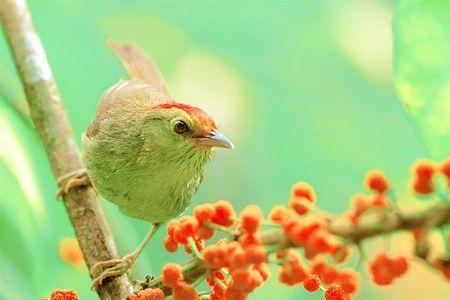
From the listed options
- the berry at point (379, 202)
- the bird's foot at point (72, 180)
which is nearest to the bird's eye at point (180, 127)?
the bird's foot at point (72, 180)

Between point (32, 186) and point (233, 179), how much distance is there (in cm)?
95

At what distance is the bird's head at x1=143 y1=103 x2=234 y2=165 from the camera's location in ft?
6.18

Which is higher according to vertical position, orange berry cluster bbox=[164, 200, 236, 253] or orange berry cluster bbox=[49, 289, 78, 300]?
orange berry cluster bbox=[164, 200, 236, 253]

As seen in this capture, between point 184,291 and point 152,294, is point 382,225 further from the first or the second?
point 152,294

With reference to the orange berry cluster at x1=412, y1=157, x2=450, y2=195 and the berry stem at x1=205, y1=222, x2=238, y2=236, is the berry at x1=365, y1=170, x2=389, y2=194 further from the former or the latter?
the berry stem at x1=205, y1=222, x2=238, y2=236

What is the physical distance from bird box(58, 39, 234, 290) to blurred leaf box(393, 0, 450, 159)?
0.75 metres

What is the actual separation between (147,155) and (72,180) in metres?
0.25

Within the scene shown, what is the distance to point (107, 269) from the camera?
1.63 m

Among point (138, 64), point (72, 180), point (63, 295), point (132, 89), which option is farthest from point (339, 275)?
point (138, 64)

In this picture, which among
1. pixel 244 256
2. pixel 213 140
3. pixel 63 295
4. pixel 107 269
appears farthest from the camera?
pixel 213 140

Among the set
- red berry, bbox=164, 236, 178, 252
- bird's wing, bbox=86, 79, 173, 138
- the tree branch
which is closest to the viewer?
the tree branch

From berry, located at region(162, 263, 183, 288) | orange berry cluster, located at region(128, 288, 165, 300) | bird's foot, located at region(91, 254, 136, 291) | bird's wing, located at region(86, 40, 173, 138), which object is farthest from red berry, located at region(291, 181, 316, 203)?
bird's wing, located at region(86, 40, 173, 138)

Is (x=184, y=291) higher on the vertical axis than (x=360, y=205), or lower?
lower

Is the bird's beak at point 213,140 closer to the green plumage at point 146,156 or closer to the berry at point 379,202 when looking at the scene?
the green plumage at point 146,156
